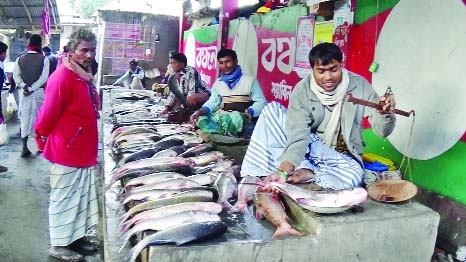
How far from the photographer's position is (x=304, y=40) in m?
6.16

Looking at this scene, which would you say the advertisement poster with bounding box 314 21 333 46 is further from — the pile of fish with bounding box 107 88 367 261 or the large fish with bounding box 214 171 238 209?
the large fish with bounding box 214 171 238 209

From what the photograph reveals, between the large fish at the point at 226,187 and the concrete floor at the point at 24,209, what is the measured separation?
5.30 ft

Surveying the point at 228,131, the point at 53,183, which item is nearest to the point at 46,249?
the point at 53,183

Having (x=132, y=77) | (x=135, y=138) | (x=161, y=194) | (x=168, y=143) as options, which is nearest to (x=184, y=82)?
(x=135, y=138)

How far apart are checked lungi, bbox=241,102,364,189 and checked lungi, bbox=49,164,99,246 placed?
1.60 m

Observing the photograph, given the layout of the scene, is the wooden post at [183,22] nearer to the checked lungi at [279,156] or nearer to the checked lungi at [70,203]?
the checked lungi at [70,203]

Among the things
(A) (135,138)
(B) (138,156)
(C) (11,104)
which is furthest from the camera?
(C) (11,104)

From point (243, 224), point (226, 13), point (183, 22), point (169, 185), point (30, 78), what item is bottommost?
point (243, 224)

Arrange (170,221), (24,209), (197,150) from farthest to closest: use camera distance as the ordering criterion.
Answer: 1. (24,209)
2. (197,150)
3. (170,221)

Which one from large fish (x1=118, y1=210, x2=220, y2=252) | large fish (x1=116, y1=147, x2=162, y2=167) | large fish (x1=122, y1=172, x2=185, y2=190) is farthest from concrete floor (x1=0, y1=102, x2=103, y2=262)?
large fish (x1=118, y1=210, x2=220, y2=252)

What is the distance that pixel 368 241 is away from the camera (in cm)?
297

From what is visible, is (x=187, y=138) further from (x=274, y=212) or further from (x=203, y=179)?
(x=274, y=212)

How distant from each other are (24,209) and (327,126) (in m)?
4.17

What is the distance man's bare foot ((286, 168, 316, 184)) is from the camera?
136 inches
